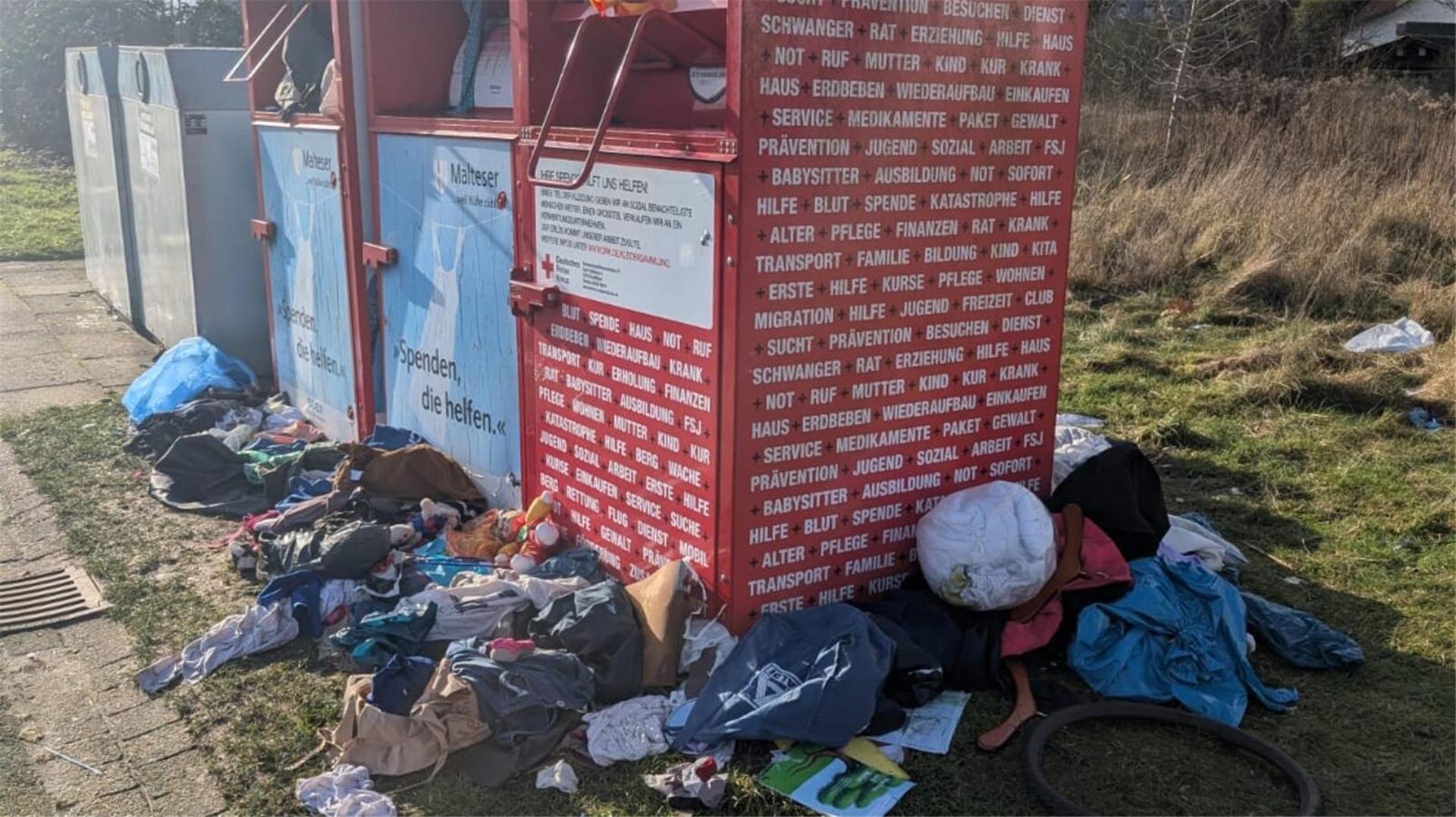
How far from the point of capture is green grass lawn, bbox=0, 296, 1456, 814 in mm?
3381

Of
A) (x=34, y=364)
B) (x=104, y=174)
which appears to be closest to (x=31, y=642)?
(x=34, y=364)

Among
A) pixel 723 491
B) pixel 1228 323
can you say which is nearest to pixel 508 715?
pixel 723 491

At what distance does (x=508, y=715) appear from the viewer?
3545mm

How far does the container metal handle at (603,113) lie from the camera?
3.78m

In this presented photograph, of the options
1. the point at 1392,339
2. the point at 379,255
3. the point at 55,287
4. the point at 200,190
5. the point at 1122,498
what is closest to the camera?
the point at 1122,498

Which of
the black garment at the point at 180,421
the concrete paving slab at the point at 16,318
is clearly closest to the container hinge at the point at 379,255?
the black garment at the point at 180,421

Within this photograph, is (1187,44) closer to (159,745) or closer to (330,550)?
(330,550)

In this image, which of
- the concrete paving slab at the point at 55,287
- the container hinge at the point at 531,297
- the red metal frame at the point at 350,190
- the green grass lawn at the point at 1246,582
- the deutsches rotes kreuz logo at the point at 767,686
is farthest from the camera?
the concrete paving slab at the point at 55,287

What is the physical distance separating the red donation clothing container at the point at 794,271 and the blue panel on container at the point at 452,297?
317 mm

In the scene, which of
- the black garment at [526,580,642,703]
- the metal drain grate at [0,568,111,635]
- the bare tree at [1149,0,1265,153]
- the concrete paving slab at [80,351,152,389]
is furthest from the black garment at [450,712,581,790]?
the bare tree at [1149,0,1265,153]

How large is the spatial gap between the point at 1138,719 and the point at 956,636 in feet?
1.88

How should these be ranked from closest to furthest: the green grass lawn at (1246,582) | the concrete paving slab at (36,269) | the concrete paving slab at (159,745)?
the green grass lawn at (1246,582), the concrete paving slab at (159,745), the concrete paving slab at (36,269)

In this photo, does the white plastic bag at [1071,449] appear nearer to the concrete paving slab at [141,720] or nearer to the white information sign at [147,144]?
the concrete paving slab at [141,720]

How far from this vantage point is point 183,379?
22.8ft
